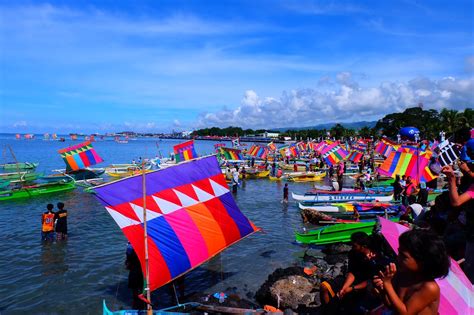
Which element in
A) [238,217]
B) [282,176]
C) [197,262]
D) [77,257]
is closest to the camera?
[197,262]

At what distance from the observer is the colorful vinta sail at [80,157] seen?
115ft

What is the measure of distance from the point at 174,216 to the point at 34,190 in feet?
84.7

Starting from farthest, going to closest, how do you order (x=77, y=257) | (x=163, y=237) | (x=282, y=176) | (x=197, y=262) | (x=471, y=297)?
(x=282, y=176), (x=77, y=257), (x=197, y=262), (x=163, y=237), (x=471, y=297)

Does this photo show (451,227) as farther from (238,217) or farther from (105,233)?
(105,233)

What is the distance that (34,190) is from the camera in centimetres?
2967

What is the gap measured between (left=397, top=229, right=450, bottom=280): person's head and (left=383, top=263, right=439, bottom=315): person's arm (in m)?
0.12

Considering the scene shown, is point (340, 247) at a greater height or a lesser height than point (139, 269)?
lesser

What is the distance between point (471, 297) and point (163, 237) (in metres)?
6.66

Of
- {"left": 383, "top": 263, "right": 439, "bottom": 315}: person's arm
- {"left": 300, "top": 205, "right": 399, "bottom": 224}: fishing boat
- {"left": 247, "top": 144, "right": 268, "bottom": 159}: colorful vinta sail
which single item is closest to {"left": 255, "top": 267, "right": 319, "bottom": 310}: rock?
{"left": 383, "top": 263, "right": 439, "bottom": 315}: person's arm

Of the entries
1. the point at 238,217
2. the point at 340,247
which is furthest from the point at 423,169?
the point at 238,217

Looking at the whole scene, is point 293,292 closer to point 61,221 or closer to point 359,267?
point 359,267

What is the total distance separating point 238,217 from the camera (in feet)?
36.4

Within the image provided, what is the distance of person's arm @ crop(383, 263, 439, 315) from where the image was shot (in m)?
3.56

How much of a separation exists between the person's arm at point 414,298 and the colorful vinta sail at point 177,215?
6046 millimetres
